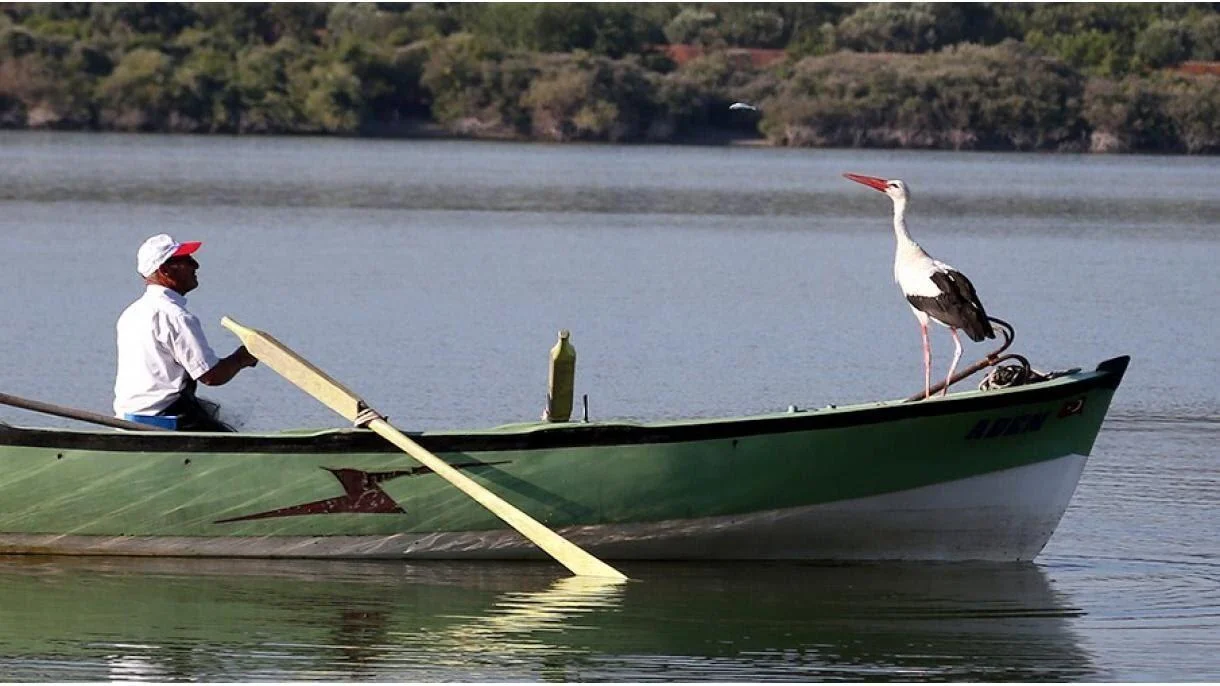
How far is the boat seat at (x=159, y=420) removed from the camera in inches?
465

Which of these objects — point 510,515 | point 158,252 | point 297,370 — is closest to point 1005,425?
point 510,515

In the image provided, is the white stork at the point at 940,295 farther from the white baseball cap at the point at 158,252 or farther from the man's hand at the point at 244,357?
the white baseball cap at the point at 158,252

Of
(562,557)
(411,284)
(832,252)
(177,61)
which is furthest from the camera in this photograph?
(177,61)

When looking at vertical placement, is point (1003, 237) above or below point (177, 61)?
below

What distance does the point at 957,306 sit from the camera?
465 inches

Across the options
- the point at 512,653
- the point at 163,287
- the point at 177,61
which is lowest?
the point at 512,653

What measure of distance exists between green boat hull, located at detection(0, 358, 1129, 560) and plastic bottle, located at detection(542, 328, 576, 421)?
2.33 ft

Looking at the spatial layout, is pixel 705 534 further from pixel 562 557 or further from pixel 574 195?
pixel 574 195

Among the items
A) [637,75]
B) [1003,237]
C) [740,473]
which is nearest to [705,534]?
[740,473]

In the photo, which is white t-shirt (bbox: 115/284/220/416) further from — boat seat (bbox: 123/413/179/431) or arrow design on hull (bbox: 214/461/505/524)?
arrow design on hull (bbox: 214/461/505/524)

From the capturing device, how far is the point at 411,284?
2795 centimetres

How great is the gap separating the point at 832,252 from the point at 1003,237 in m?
5.36

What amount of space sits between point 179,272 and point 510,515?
1.95 metres

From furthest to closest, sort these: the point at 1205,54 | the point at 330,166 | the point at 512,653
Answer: the point at 1205,54 < the point at 330,166 < the point at 512,653
